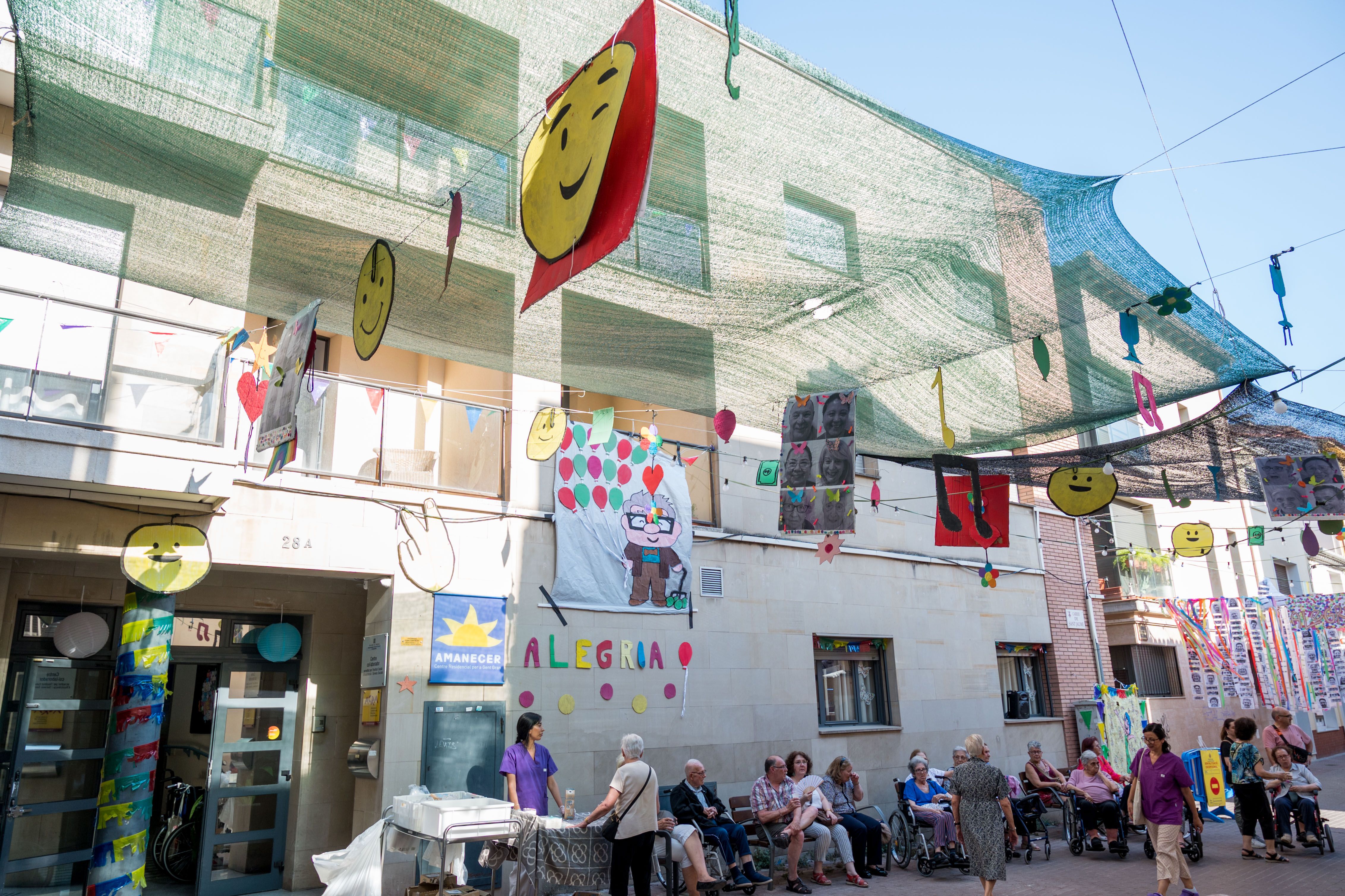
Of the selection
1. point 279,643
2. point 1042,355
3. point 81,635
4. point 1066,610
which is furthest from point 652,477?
point 1066,610

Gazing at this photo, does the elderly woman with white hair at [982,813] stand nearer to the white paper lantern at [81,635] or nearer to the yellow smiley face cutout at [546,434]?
the yellow smiley face cutout at [546,434]

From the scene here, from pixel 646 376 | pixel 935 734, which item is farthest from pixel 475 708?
pixel 935 734

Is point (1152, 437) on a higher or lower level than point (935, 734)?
higher

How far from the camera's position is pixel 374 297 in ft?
19.4

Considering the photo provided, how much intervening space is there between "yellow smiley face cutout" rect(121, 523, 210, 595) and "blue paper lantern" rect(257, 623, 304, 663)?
162 centimetres

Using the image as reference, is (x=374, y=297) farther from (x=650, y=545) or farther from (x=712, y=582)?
(x=712, y=582)

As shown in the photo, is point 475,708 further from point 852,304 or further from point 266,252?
point 852,304

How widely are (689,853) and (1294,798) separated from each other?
23.4 ft

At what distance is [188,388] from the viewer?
743 cm

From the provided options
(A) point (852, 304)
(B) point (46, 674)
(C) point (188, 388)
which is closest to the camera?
(A) point (852, 304)

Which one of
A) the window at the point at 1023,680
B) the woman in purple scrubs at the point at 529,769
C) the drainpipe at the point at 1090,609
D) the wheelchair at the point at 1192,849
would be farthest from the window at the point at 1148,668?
the woman in purple scrubs at the point at 529,769

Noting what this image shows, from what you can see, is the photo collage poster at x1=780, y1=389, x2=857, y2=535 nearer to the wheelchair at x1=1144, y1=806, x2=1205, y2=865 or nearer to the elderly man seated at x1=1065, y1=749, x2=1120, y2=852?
the elderly man seated at x1=1065, y1=749, x2=1120, y2=852

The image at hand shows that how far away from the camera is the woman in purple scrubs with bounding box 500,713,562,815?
7.43 meters

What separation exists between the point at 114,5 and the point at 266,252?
194 centimetres
